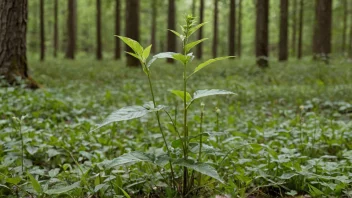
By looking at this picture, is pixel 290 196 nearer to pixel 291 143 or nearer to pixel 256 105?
pixel 291 143

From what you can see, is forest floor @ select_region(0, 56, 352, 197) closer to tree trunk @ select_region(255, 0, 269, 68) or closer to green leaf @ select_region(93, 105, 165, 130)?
green leaf @ select_region(93, 105, 165, 130)

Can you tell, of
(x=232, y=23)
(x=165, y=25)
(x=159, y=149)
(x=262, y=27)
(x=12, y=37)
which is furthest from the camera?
(x=165, y=25)

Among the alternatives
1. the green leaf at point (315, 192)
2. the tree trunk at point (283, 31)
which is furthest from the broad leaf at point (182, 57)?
the tree trunk at point (283, 31)

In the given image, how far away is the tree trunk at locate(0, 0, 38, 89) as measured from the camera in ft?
23.5

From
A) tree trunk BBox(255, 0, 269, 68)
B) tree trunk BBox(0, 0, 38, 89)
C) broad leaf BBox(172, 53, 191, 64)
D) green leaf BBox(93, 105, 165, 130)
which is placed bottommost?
green leaf BBox(93, 105, 165, 130)

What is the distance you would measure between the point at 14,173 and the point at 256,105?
5227 mm

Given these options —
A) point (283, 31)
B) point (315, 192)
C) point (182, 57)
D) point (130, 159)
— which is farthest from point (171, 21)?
point (130, 159)

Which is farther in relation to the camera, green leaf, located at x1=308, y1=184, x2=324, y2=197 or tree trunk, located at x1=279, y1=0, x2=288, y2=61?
tree trunk, located at x1=279, y1=0, x2=288, y2=61

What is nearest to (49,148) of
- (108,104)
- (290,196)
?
(290,196)

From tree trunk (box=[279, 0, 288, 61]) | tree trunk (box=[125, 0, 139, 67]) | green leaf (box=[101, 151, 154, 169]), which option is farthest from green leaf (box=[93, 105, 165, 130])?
tree trunk (box=[279, 0, 288, 61])

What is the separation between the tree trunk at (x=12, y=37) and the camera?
7.17 metres

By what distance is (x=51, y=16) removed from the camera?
38.0m

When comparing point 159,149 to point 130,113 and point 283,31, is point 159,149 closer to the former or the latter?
point 130,113

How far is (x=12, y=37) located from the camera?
7324mm
